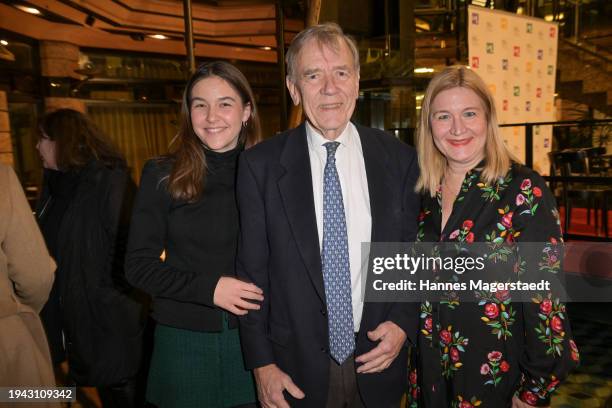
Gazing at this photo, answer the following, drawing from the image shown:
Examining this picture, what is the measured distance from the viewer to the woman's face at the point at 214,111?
65.4 inches

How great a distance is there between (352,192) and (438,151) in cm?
48

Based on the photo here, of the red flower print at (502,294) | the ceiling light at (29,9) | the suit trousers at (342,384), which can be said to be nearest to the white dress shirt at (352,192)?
the suit trousers at (342,384)

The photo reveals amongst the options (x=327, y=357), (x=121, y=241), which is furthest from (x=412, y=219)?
(x=121, y=241)

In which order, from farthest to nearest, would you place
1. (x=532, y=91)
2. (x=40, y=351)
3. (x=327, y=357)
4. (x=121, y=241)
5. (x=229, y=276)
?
Answer: (x=532, y=91), (x=121, y=241), (x=40, y=351), (x=229, y=276), (x=327, y=357)

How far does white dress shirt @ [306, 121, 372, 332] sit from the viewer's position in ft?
5.00

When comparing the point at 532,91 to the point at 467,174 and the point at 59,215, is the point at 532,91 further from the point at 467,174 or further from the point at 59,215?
the point at 59,215

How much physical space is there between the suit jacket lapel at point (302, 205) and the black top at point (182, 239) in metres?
0.28

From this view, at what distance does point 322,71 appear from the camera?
1553 millimetres

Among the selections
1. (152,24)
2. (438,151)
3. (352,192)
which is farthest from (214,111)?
(152,24)

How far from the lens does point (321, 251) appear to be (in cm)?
150

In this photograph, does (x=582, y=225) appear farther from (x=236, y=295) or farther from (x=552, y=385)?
(x=236, y=295)

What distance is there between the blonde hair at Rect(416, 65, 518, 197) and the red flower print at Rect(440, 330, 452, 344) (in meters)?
0.50

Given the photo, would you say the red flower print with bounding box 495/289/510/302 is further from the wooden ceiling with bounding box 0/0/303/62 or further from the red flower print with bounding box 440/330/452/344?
the wooden ceiling with bounding box 0/0/303/62

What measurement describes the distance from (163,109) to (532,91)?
310 inches
